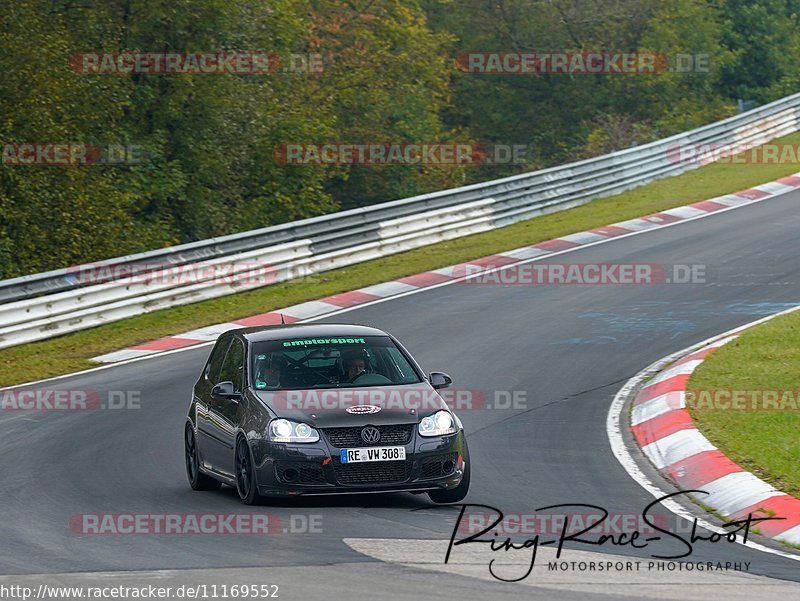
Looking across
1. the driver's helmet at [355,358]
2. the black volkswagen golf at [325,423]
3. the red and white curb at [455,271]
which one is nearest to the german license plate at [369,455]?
the black volkswagen golf at [325,423]

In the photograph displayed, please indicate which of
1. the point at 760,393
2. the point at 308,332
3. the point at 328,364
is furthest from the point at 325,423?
the point at 760,393

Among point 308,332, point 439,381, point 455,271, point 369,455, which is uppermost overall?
point 308,332

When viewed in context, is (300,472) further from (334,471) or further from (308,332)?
(308,332)

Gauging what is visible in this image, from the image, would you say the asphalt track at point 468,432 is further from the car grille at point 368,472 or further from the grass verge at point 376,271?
the grass verge at point 376,271

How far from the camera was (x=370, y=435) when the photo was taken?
10.1 meters

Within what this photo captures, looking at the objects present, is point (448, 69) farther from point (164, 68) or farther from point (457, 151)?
point (164, 68)

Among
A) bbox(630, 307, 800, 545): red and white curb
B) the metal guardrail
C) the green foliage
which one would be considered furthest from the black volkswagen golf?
the green foliage

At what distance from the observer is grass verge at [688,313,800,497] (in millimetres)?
10922

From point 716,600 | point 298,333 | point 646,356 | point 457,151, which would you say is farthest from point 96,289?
point 457,151

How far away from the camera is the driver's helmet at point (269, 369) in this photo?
36.1ft

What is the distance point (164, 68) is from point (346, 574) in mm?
24418

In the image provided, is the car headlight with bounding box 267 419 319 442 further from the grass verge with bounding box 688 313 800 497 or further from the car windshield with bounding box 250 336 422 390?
the grass verge with bounding box 688 313 800 497

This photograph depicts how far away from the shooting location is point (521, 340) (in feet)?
59.5

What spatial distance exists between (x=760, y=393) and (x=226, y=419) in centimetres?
576
